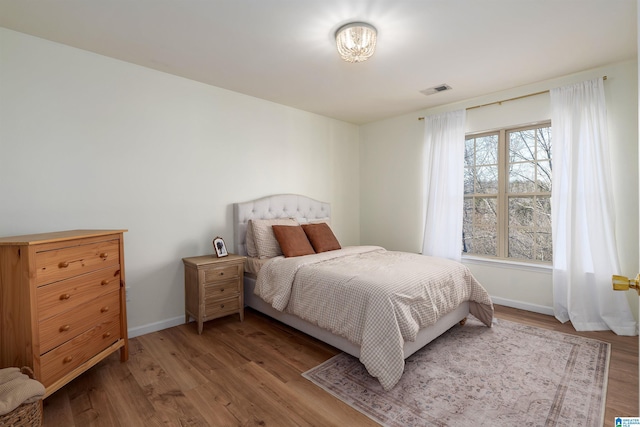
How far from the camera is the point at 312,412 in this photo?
1.78 m

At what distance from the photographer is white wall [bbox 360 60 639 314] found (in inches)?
112

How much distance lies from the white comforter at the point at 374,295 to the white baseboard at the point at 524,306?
0.89 meters

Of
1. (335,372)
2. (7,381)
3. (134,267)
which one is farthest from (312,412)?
(134,267)

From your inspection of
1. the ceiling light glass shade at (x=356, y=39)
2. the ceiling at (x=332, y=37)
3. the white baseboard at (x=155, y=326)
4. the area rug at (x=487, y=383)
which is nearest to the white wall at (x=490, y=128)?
the ceiling at (x=332, y=37)

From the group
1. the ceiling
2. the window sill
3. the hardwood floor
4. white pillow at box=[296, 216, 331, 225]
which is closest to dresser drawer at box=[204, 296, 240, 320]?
the hardwood floor

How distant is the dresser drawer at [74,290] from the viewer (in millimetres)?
1694

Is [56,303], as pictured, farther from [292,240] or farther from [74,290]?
[292,240]

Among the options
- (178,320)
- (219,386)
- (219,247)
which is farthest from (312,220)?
(219,386)

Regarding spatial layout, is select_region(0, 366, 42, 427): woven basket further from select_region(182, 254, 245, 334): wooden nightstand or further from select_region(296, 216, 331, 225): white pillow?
select_region(296, 216, 331, 225): white pillow

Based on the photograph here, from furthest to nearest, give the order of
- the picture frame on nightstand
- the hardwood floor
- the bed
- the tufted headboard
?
the tufted headboard, the picture frame on nightstand, the bed, the hardwood floor

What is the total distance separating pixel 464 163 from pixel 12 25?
4.53 m

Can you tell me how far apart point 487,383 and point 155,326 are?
2.88 meters

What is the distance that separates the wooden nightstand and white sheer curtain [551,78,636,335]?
3.33 meters

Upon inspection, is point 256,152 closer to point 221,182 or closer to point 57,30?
point 221,182
